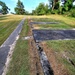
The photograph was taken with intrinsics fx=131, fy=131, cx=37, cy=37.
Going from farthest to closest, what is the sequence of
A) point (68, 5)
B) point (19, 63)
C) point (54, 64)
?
point (68, 5) < point (19, 63) < point (54, 64)

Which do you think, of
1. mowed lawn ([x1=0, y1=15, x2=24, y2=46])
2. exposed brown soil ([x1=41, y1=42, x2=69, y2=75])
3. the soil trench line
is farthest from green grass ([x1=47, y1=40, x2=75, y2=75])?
mowed lawn ([x1=0, y1=15, x2=24, y2=46])

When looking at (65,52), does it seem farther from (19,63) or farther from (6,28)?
(6,28)

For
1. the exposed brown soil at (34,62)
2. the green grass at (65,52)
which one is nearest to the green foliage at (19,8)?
the green grass at (65,52)

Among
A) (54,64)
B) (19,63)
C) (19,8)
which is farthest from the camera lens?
(19,8)

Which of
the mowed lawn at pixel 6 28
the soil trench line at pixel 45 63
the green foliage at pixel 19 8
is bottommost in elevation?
the green foliage at pixel 19 8

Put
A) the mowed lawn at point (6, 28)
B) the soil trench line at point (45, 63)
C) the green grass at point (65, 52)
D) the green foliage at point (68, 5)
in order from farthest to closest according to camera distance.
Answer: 1. the green foliage at point (68, 5)
2. the mowed lawn at point (6, 28)
3. the green grass at point (65, 52)
4. the soil trench line at point (45, 63)

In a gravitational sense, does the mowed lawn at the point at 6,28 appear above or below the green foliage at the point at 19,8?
above

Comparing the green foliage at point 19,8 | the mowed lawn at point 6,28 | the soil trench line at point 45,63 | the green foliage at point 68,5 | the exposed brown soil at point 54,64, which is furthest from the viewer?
the green foliage at point 19,8

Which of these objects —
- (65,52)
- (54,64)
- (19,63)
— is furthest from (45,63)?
(65,52)

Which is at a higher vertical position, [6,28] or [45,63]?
[45,63]

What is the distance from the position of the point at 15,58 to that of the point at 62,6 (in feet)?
124

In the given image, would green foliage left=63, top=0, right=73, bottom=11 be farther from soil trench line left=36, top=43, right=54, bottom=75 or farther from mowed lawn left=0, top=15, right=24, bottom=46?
soil trench line left=36, top=43, right=54, bottom=75

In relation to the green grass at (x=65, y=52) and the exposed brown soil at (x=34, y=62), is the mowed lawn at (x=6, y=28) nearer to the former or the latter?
the exposed brown soil at (x=34, y=62)

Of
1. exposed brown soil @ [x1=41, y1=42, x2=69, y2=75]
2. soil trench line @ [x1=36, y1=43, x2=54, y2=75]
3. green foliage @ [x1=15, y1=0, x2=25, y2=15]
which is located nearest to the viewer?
exposed brown soil @ [x1=41, y1=42, x2=69, y2=75]
